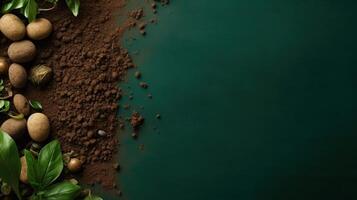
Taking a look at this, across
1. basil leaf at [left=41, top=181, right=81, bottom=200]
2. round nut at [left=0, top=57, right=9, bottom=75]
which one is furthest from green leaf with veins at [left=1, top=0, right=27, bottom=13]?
basil leaf at [left=41, top=181, right=81, bottom=200]

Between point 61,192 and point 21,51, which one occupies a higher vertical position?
point 21,51

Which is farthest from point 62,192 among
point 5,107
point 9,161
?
point 5,107

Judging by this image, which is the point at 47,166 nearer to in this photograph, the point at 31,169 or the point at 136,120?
the point at 31,169

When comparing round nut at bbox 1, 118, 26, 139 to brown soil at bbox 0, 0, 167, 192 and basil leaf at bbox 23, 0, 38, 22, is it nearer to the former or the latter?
brown soil at bbox 0, 0, 167, 192

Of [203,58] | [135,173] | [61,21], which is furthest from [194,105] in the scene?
[61,21]

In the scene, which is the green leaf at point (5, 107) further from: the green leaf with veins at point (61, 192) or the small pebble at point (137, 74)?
the small pebble at point (137, 74)

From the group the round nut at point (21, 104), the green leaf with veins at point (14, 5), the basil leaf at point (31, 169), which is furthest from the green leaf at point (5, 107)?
the green leaf with veins at point (14, 5)

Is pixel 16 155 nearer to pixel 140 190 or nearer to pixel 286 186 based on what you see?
pixel 140 190
